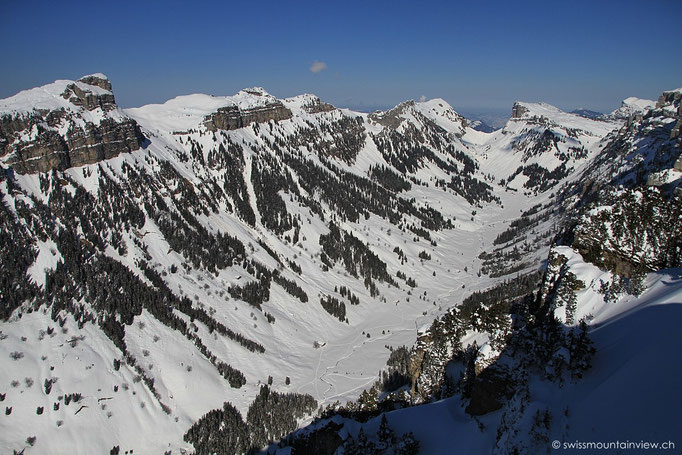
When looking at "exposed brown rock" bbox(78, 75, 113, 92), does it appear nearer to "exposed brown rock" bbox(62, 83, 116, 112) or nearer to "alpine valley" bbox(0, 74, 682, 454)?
"alpine valley" bbox(0, 74, 682, 454)

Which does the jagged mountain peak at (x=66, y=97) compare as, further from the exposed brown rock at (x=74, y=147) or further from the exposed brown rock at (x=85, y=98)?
the exposed brown rock at (x=74, y=147)

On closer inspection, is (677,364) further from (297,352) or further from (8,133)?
(8,133)

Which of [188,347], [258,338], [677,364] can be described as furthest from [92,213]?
[677,364]

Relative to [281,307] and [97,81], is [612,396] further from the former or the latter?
[97,81]

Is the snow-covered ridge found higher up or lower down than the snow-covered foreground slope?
higher up

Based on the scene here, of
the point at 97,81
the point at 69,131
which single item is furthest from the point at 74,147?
the point at 97,81

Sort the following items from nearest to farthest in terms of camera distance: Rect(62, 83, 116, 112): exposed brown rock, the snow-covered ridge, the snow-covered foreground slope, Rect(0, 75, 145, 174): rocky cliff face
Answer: the snow-covered foreground slope, Rect(0, 75, 145, 174): rocky cliff face, Rect(62, 83, 116, 112): exposed brown rock, the snow-covered ridge

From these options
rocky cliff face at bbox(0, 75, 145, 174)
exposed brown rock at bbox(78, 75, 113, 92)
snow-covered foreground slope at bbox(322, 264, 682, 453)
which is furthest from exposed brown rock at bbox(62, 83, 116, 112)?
snow-covered foreground slope at bbox(322, 264, 682, 453)

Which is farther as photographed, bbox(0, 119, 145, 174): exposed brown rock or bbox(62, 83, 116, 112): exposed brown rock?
bbox(62, 83, 116, 112): exposed brown rock
